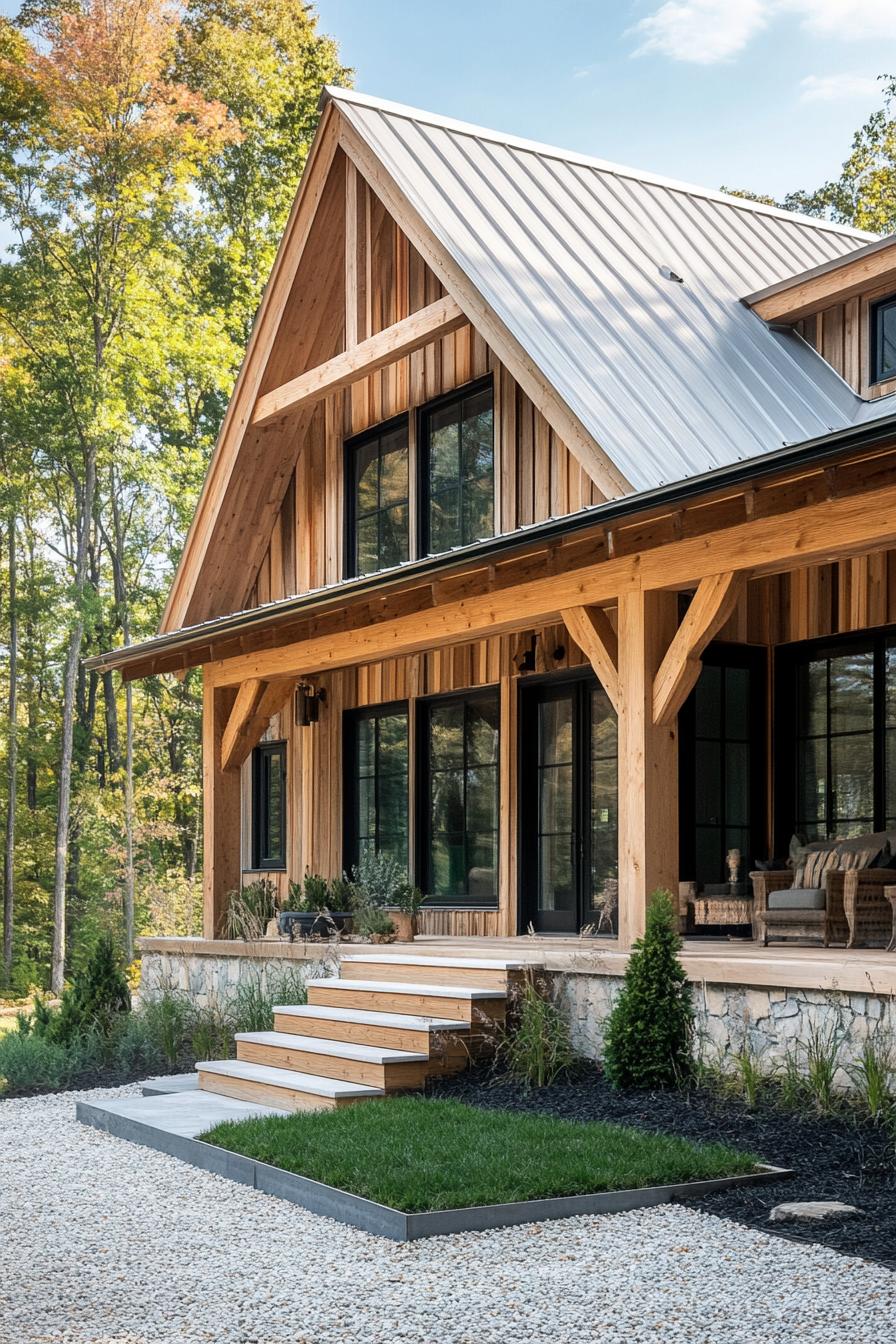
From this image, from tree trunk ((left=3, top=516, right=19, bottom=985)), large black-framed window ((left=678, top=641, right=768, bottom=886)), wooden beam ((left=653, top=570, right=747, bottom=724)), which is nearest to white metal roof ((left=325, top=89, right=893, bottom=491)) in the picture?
wooden beam ((left=653, top=570, right=747, bottom=724))

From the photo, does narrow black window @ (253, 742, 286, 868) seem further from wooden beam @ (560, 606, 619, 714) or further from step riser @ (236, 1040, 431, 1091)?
wooden beam @ (560, 606, 619, 714)

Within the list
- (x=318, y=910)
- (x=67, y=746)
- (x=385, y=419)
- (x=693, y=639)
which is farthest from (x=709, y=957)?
(x=67, y=746)

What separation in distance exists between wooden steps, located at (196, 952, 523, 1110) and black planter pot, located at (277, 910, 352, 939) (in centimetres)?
166

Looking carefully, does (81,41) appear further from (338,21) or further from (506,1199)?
(506,1199)

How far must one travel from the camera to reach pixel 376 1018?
8.83m

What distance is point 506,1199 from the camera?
5.88m

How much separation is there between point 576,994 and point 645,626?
211 centimetres

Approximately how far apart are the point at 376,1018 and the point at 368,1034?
13 cm

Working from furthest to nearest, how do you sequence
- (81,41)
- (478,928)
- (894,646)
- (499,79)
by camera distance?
1. (499,79)
2. (81,41)
3. (478,928)
4. (894,646)

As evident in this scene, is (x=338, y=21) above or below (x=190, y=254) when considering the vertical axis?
above

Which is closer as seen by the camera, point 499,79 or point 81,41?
point 81,41

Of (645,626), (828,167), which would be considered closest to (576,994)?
(645,626)

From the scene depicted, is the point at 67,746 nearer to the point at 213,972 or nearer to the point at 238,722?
the point at 238,722

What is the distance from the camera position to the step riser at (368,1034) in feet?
27.2
